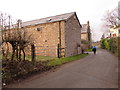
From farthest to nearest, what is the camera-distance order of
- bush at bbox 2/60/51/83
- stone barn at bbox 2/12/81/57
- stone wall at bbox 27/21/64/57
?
stone wall at bbox 27/21/64/57
stone barn at bbox 2/12/81/57
bush at bbox 2/60/51/83

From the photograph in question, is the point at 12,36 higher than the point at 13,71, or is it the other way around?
the point at 12,36

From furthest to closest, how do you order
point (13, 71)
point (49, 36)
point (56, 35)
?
point (49, 36) → point (56, 35) → point (13, 71)

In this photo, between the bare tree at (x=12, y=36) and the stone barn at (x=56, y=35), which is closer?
the bare tree at (x=12, y=36)

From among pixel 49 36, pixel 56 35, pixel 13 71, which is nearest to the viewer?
pixel 13 71

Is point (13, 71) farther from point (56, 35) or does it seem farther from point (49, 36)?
point (49, 36)

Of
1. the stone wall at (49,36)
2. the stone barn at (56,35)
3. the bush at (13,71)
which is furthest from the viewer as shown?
the stone wall at (49,36)

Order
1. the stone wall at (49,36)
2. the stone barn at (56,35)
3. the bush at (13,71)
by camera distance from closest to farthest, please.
A: the bush at (13,71) < the stone barn at (56,35) < the stone wall at (49,36)

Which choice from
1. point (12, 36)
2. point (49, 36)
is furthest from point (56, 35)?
point (12, 36)

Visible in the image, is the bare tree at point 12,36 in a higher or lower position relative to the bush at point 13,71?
higher

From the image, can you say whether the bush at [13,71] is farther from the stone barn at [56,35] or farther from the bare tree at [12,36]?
the stone barn at [56,35]

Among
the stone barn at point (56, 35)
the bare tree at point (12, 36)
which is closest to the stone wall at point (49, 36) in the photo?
the stone barn at point (56, 35)

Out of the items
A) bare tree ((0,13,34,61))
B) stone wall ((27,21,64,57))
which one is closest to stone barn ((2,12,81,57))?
stone wall ((27,21,64,57))

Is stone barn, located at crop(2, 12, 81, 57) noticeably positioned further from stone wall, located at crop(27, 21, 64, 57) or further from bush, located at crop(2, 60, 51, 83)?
bush, located at crop(2, 60, 51, 83)

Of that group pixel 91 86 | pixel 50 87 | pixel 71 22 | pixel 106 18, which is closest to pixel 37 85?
pixel 50 87
